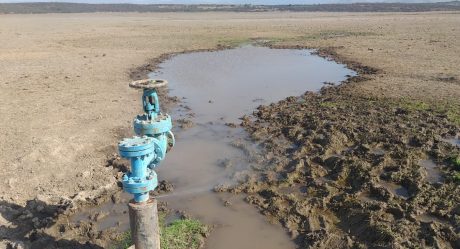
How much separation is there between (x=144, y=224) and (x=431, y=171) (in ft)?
21.0

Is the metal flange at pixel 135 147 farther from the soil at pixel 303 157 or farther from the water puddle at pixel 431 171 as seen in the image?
the water puddle at pixel 431 171

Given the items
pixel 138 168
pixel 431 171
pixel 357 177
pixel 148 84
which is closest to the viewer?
pixel 138 168

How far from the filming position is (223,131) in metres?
11.9

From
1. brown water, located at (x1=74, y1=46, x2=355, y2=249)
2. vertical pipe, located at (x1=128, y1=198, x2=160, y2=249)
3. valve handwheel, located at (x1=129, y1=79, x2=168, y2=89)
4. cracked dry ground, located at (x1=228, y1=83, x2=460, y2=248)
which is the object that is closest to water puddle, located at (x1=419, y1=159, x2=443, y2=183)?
cracked dry ground, located at (x1=228, y1=83, x2=460, y2=248)

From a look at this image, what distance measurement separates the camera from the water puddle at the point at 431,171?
27.7 ft

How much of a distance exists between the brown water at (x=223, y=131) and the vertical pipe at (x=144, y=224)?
62.1 inches

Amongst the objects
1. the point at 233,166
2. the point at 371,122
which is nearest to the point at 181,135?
the point at 233,166

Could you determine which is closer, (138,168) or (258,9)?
(138,168)

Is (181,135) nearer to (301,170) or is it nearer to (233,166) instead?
(233,166)

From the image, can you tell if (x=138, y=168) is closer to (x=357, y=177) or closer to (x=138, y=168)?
(x=138, y=168)

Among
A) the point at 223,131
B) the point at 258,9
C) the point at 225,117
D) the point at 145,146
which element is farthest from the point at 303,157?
the point at 258,9

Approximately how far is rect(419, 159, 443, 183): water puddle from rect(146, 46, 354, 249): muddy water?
11.8 ft

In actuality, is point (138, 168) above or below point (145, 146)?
below

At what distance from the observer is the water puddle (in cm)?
844
